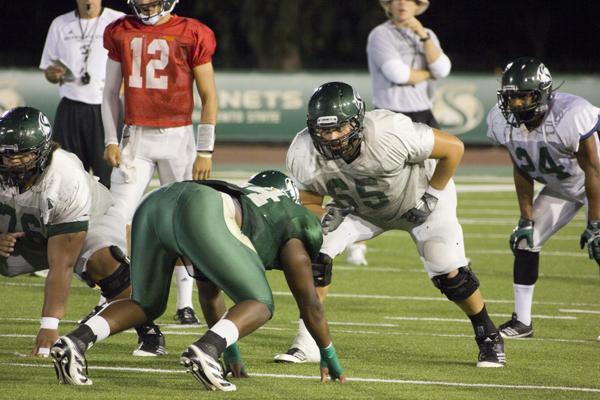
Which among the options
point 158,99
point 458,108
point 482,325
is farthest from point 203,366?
point 458,108

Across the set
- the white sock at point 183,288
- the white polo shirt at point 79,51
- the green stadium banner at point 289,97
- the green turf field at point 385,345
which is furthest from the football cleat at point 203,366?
the green stadium banner at point 289,97

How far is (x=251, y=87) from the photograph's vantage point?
19.3 metres

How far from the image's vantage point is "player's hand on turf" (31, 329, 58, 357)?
18.7 ft

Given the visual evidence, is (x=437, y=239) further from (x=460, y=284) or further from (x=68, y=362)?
(x=68, y=362)

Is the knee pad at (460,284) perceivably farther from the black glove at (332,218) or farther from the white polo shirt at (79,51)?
the white polo shirt at (79,51)

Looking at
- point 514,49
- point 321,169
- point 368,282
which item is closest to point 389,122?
point 321,169

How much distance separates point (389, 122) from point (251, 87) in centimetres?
1363

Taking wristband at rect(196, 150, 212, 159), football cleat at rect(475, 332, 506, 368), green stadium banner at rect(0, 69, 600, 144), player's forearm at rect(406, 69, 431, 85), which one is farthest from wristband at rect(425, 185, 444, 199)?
green stadium banner at rect(0, 69, 600, 144)

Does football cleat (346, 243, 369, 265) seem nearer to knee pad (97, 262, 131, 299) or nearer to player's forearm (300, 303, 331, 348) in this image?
knee pad (97, 262, 131, 299)

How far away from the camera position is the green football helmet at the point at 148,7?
6895 millimetres

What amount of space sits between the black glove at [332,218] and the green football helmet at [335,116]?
0.52 m

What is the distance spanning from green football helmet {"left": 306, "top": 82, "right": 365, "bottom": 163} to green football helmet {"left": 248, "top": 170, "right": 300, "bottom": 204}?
0.30 metres

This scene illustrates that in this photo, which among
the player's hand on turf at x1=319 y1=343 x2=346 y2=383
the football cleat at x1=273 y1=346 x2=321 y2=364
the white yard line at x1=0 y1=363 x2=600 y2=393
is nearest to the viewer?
the player's hand on turf at x1=319 y1=343 x2=346 y2=383

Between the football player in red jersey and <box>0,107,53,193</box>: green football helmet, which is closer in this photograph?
<box>0,107,53,193</box>: green football helmet
